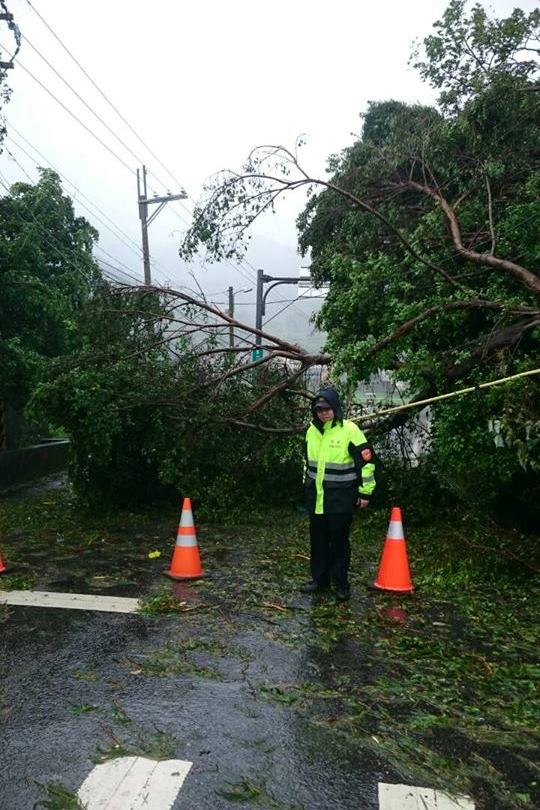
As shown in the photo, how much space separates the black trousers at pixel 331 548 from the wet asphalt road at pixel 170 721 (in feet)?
3.29

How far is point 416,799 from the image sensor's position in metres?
2.66

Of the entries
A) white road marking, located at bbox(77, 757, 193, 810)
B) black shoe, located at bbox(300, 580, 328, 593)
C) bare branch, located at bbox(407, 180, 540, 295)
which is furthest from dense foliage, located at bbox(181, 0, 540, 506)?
white road marking, located at bbox(77, 757, 193, 810)

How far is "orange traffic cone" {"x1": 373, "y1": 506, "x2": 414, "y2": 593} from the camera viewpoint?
18.0ft

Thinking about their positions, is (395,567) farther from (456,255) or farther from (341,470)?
(456,255)

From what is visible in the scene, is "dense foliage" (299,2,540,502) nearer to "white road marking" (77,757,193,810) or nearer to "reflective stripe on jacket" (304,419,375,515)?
"reflective stripe on jacket" (304,419,375,515)

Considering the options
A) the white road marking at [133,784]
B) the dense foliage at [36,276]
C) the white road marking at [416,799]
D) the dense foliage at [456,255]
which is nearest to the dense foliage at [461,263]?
the dense foliage at [456,255]

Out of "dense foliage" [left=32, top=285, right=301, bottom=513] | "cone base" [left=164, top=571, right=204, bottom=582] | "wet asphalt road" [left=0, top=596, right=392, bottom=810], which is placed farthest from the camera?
"dense foliage" [left=32, top=285, right=301, bottom=513]

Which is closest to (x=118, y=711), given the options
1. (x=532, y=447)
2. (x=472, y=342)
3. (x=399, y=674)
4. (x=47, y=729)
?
(x=47, y=729)

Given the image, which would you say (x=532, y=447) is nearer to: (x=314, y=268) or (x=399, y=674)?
(x=399, y=674)

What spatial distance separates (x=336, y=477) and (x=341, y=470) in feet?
0.22

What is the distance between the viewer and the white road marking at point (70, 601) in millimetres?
5055

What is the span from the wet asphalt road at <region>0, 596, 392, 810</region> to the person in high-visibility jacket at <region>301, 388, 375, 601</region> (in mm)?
1059

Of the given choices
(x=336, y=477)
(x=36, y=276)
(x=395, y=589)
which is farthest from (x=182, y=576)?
(x=36, y=276)

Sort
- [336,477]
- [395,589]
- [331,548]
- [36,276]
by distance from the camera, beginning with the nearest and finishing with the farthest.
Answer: [336,477], [331,548], [395,589], [36,276]
